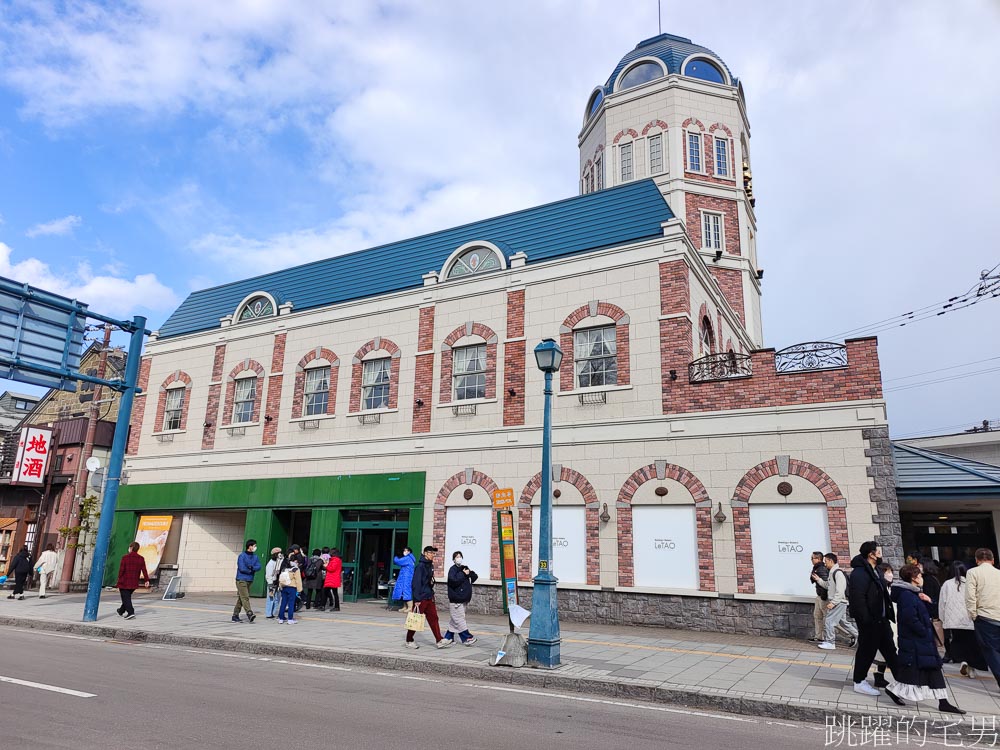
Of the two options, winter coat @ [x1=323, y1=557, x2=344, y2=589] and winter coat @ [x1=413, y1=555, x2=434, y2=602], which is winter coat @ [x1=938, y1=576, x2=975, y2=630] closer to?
winter coat @ [x1=413, y1=555, x2=434, y2=602]

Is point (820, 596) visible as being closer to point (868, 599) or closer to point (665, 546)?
point (665, 546)

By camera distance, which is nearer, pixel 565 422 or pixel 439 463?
pixel 565 422

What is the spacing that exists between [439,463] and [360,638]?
6.67m

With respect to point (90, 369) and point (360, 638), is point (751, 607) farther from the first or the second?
Answer: point (90, 369)

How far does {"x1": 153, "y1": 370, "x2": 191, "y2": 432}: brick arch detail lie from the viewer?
24781mm

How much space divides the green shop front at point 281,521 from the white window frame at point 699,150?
Result: 1781 cm

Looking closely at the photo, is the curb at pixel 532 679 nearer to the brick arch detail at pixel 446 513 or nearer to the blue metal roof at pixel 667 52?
the brick arch detail at pixel 446 513

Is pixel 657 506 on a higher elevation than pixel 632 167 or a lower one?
lower

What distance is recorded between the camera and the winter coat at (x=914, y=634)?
25.4 feet

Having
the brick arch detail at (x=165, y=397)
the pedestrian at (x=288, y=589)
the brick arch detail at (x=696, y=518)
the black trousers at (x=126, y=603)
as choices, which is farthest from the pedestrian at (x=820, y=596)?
the brick arch detail at (x=165, y=397)

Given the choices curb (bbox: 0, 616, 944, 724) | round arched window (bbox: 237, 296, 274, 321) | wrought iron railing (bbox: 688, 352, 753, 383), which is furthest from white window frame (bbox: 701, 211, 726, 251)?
curb (bbox: 0, 616, 944, 724)

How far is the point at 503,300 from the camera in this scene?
758 inches

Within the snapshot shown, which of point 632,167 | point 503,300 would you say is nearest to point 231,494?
point 503,300

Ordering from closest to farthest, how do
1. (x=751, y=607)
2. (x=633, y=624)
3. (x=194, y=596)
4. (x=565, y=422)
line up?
(x=751, y=607), (x=633, y=624), (x=565, y=422), (x=194, y=596)
